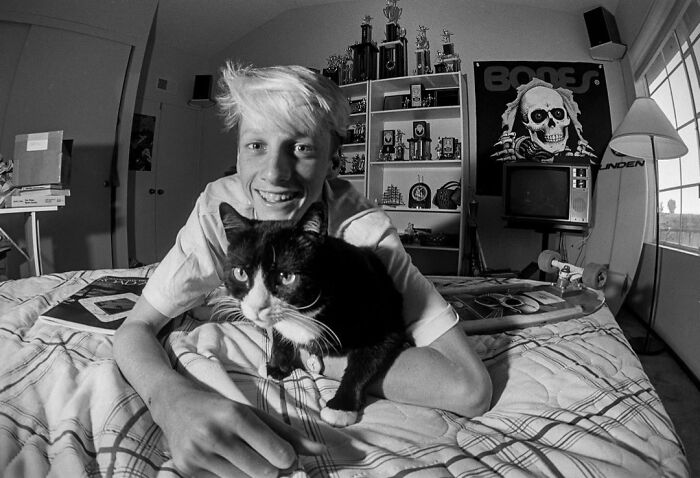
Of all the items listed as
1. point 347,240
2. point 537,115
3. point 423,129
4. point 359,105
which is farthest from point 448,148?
point 347,240

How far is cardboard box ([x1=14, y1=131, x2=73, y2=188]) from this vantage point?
1372mm

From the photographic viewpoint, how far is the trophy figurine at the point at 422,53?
1.34m

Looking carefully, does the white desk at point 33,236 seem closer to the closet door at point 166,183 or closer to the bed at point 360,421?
the closet door at point 166,183

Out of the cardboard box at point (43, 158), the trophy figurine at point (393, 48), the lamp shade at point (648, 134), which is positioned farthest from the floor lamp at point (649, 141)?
the cardboard box at point (43, 158)

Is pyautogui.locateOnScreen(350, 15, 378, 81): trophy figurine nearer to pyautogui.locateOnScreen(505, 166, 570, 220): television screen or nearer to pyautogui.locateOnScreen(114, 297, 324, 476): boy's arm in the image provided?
pyautogui.locateOnScreen(505, 166, 570, 220): television screen

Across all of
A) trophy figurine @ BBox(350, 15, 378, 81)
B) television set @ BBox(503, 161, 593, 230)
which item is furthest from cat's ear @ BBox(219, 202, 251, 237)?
television set @ BBox(503, 161, 593, 230)

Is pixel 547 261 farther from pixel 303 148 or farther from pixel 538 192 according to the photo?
pixel 303 148

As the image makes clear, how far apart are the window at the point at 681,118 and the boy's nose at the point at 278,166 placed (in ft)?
4.75

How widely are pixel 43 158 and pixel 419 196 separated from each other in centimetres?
167

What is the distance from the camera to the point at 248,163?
36cm

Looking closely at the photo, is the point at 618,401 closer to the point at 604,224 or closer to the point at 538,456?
the point at 538,456

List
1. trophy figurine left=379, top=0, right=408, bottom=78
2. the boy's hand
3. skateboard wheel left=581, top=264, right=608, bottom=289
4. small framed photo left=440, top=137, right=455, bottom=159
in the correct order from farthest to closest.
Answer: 1. small framed photo left=440, top=137, right=455, bottom=159
2. trophy figurine left=379, top=0, right=408, bottom=78
3. skateboard wheel left=581, top=264, right=608, bottom=289
4. the boy's hand

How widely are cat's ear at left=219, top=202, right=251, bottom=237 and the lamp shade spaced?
1.47 meters

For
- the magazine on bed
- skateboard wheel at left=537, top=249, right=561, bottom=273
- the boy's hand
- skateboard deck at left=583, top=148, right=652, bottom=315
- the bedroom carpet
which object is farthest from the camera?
skateboard deck at left=583, top=148, right=652, bottom=315
